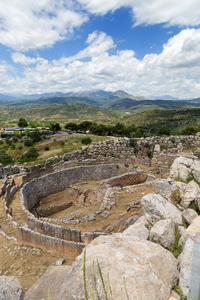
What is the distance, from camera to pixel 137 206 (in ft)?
39.9

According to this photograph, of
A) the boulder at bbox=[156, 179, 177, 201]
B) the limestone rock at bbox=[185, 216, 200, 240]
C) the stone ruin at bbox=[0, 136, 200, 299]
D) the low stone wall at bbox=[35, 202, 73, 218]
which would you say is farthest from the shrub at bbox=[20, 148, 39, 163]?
the limestone rock at bbox=[185, 216, 200, 240]

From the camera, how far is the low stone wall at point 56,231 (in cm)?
843

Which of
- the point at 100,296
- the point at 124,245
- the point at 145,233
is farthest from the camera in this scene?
the point at 145,233

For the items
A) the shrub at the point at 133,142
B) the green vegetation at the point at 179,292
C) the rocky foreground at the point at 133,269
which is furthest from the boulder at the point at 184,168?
the shrub at the point at 133,142

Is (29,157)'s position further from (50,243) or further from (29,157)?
(50,243)

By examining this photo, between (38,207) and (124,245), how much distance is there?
12798 mm

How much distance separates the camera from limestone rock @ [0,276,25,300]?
3.73 metres

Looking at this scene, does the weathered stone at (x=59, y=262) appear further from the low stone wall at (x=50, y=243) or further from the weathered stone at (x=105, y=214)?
the weathered stone at (x=105, y=214)

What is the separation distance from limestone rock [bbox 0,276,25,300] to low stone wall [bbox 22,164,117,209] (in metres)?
9.69

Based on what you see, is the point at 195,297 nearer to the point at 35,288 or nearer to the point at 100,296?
the point at 100,296

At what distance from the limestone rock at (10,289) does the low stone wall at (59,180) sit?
9691mm

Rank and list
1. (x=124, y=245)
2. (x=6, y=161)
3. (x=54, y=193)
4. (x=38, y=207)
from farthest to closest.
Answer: (x=6, y=161), (x=54, y=193), (x=38, y=207), (x=124, y=245)

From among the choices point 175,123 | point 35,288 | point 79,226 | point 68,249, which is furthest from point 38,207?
point 175,123

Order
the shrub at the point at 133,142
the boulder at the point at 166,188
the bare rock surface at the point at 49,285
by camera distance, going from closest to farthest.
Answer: the bare rock surface at the point at 49,285, the boulder at the point at 166,188, the shrub at the point at 133,142
